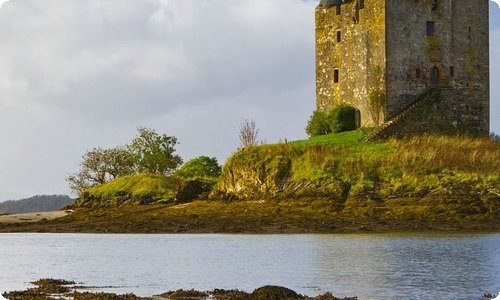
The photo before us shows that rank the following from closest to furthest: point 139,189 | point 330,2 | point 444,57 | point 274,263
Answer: point 274,263 < point 139,189 < point 444,57 < point 330,2

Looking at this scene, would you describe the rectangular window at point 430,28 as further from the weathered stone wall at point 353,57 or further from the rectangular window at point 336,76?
the rectangular window at point 336,76

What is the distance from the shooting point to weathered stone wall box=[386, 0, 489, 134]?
5794 cm

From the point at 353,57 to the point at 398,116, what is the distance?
471 centimetres

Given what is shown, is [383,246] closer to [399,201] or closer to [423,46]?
[399,201]

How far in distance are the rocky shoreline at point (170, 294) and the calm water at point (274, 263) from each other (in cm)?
128

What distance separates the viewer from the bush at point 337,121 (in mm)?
59969

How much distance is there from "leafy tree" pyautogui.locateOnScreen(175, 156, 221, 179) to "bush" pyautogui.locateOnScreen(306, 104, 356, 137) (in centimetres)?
1144

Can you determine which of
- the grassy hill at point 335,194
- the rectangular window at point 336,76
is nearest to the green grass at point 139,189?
the grassy hill at point 335,194

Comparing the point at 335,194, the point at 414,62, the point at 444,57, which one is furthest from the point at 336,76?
the point at 335,194

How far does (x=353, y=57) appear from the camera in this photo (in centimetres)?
5994

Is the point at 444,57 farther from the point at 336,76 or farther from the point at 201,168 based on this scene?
the point at 201,168

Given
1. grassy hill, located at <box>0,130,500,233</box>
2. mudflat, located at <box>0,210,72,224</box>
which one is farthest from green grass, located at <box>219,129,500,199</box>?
mudflat, located at <box>0,210,72,224</box>

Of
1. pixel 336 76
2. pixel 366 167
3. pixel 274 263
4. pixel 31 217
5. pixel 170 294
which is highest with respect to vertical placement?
pixel 336 76

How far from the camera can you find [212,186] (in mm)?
57438
